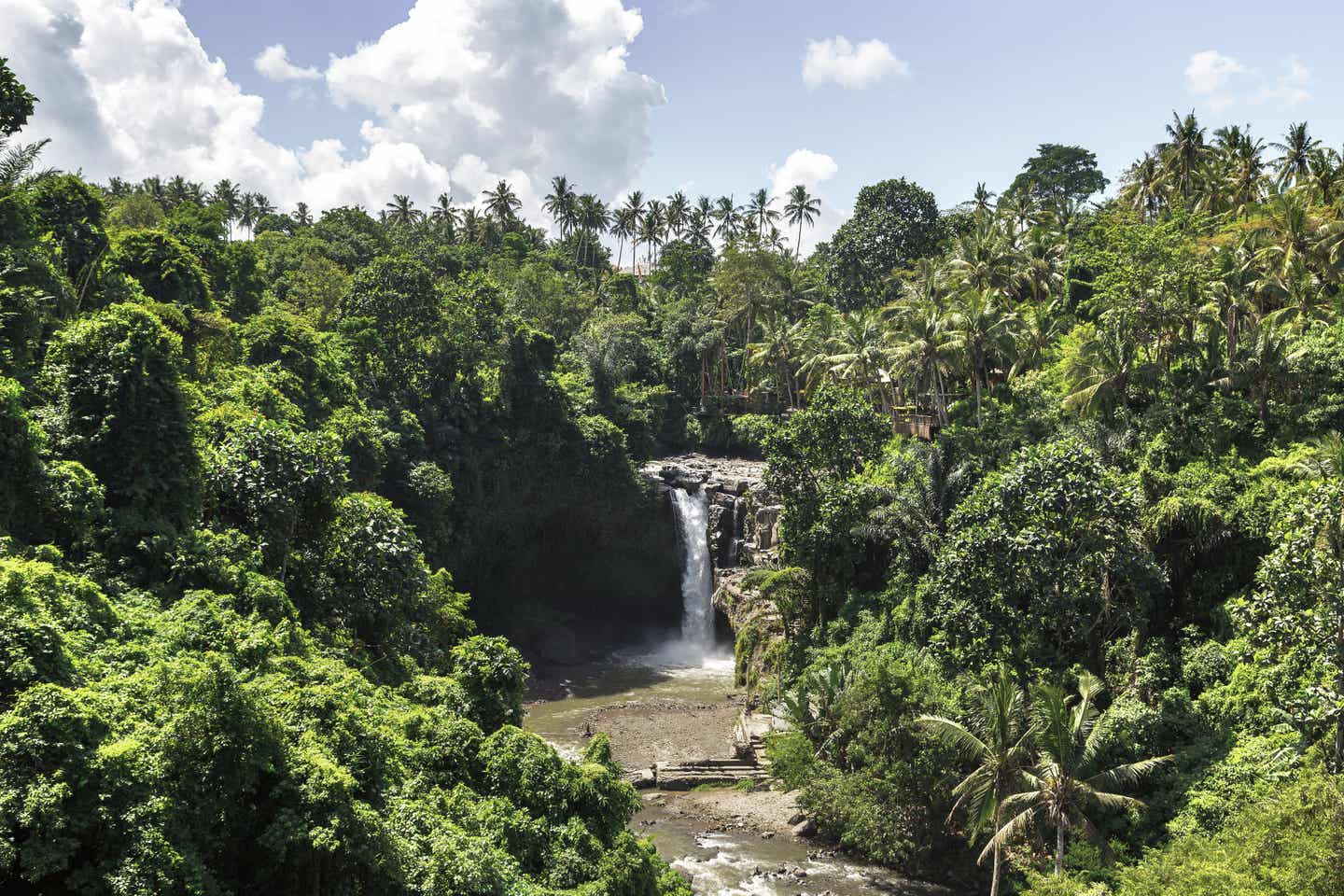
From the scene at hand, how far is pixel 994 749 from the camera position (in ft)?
73.0

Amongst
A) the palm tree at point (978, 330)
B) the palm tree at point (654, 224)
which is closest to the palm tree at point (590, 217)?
the palm tree at point (654, 224)

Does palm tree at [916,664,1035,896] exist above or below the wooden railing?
below

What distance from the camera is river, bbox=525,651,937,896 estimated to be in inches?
998

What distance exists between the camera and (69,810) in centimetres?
1102

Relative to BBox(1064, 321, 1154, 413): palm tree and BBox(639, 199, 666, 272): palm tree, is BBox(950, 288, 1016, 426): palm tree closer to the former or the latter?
BBox(1064, 321, 1154, 413): palm tree

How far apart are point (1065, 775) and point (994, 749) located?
1.68 m

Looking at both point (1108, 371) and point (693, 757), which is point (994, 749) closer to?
point (693, 757)

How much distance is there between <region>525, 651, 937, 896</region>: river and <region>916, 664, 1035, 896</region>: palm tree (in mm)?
3837

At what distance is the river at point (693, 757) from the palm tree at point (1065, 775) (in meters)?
4.89

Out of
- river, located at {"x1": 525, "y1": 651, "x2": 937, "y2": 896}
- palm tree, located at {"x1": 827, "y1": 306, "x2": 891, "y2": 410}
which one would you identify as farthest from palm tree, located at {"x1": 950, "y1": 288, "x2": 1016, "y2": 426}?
river, located at {"x1": 525, "y1": 651, "x2": 937, "y2": 896}

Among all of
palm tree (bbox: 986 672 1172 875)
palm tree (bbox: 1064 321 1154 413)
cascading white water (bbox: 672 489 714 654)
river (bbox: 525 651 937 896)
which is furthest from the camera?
cascading white water (bbox: 672 489 714 654)

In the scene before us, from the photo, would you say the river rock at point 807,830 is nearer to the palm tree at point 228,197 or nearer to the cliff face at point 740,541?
the cliff face at point 740,541

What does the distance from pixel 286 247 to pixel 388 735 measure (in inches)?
2399

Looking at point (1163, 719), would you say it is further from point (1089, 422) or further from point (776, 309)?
point (776, 309)
